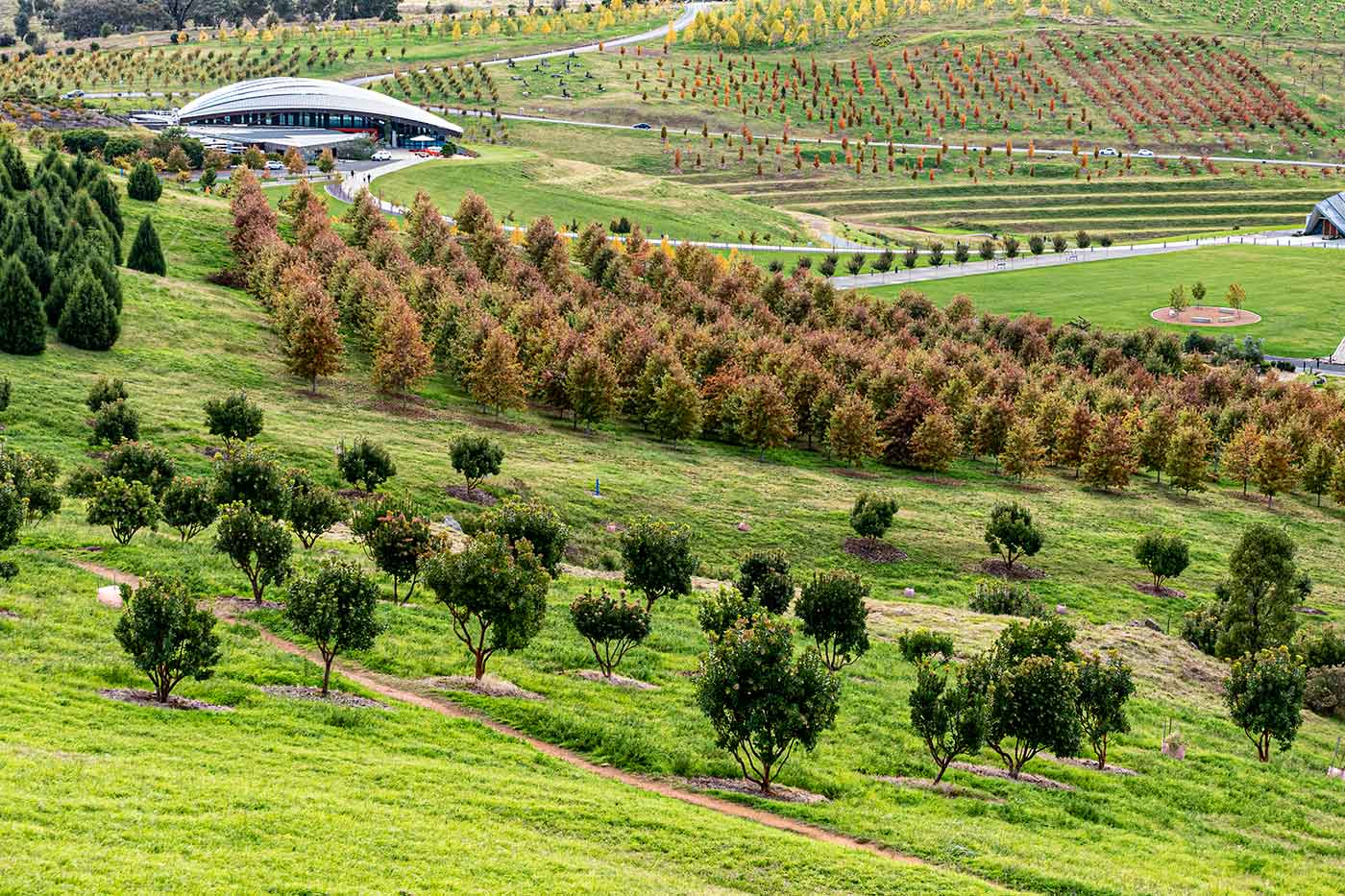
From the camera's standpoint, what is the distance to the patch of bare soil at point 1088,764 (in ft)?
157

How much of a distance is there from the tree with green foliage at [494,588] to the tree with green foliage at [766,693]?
8496 mm

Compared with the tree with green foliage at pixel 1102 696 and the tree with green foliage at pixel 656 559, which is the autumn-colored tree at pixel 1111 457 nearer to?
A: the tree with green foliage at pixel 656 559

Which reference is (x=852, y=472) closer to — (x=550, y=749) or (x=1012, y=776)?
(x=1012, y=776)

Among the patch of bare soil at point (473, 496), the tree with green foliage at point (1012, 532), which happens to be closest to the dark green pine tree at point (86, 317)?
the patch of bare soil at point (473, 496)

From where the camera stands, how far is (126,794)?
108 feet

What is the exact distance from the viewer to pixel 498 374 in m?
98.1

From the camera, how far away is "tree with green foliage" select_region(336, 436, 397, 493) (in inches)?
2813

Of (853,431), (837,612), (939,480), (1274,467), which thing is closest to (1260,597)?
(837,612)

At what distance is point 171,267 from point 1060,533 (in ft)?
279

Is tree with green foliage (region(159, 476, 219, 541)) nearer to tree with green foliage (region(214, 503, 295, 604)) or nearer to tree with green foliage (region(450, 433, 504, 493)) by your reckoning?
tree with green foliage (region(214, 503, 295, 604))

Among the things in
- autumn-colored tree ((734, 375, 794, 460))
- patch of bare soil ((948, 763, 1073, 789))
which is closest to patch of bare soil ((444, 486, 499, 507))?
autumn-colored tree ((734, 375, 794, 460))

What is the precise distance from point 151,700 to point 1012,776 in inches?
1225

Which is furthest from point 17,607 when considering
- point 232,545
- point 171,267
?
point 171,267

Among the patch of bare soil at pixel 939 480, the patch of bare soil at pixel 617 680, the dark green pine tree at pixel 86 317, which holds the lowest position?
the patch of bare soil at pixel 939 480
